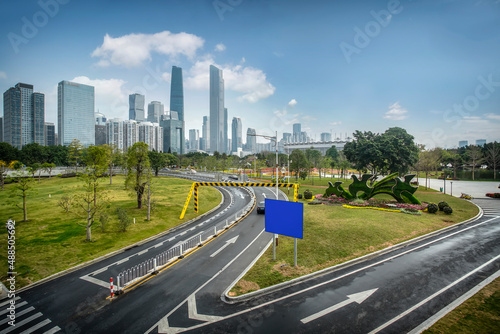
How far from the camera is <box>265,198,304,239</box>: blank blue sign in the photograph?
46.7ft

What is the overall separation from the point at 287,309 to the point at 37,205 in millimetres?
35035

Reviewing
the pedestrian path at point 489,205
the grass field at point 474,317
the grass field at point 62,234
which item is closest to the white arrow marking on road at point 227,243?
the grass field at point 62,234

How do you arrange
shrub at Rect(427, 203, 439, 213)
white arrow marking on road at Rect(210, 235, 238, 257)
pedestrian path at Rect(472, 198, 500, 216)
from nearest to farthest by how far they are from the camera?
1. white arrow marking on road at Rect(210, 235, 238, 257)
2. shrub at Rect(427, 203, 439, 213)
3. pedestrian path at Rect(472, 198, 500, 216)

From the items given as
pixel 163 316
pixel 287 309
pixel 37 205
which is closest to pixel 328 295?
pixel 287 309

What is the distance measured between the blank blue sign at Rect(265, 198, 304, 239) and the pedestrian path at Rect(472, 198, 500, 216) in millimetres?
29299

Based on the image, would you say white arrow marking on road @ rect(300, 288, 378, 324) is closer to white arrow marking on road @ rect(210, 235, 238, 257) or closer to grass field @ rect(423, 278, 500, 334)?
grass field @ rect(423, 278, 500, 334)

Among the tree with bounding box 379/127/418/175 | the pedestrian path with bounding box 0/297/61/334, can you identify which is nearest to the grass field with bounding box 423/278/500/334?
the pedestrian path with bounding box 0/297/61/334

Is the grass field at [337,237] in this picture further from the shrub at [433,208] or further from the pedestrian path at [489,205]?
the pedestrian path at [489,205]

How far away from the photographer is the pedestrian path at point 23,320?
9337 mm

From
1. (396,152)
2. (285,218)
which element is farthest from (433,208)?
(285,218)

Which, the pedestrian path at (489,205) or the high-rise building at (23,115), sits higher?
the high-rise building at (23,115)

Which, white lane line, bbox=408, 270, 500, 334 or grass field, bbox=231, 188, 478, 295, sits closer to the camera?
white lane line, bbox=408, 270, 500, 334

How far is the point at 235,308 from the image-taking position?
1074 cm

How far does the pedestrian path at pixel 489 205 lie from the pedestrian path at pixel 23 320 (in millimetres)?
41468
